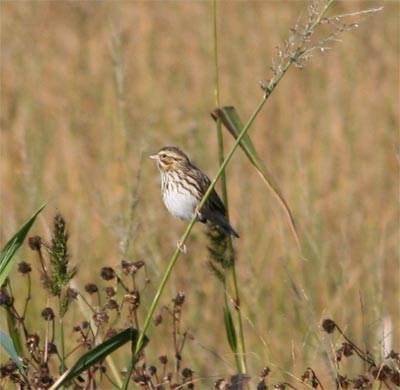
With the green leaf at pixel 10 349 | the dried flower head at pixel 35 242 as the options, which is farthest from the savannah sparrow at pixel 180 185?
the green leaf at pixel 10 349

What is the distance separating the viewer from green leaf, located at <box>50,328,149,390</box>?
273 centimetres

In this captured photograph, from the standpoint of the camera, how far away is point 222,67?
27.4ft

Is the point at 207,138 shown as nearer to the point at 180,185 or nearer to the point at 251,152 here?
the point at 180,185

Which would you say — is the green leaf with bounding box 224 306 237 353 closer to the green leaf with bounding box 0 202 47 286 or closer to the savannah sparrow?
the green leaf with bounding box 0 202 47 286

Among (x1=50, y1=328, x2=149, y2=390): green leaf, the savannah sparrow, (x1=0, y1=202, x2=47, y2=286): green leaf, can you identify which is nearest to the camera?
(x1=50, y1=328, x2=149, y2=390): green leaf

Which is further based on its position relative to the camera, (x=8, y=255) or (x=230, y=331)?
(x=230, y=331)

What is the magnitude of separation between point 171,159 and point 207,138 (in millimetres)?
2864

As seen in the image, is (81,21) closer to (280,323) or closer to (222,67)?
(222,67)

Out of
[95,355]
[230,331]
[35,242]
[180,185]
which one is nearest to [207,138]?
[180,185]

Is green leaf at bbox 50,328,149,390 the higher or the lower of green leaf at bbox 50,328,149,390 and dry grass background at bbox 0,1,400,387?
the lower

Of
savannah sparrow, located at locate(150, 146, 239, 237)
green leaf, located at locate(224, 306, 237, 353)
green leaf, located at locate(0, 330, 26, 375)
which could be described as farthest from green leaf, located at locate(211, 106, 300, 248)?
savannah sparrow, located at locate(150, 146, 239, 237)

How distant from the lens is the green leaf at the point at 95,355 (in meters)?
2.73

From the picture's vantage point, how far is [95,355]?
2842 mm

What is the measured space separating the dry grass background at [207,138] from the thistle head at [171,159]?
0.22m
